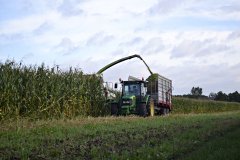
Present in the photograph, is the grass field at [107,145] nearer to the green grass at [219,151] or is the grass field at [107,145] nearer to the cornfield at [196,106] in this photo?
the green grass at [219,151]

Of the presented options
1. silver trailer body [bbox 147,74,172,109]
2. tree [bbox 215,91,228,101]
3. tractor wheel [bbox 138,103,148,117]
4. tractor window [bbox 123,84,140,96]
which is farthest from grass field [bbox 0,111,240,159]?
tree [bbox 215,91,228,101]

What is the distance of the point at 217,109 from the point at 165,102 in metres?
34.6

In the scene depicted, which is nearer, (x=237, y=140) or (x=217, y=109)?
(x=237, y=140)

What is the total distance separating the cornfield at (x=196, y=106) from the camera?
55.9 meters

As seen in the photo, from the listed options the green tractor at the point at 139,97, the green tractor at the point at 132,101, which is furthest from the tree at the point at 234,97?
the green tractor at the point at 132,101

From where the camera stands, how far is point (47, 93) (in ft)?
78.9

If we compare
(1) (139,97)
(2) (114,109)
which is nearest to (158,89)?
(1) (139,97)

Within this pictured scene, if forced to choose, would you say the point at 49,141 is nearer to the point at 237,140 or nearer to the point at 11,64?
the point at 237,140

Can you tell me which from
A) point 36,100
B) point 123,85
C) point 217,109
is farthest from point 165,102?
point 217,109

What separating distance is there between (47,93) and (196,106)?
39934mm

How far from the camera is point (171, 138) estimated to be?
14.5 metres

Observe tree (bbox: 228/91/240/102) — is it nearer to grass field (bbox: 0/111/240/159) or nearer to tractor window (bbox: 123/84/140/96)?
tractor window (bbox: 123/84/140/96)

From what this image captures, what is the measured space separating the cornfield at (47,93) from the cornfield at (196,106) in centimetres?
2536

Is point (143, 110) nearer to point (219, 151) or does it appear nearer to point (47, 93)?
point (47, 93)
